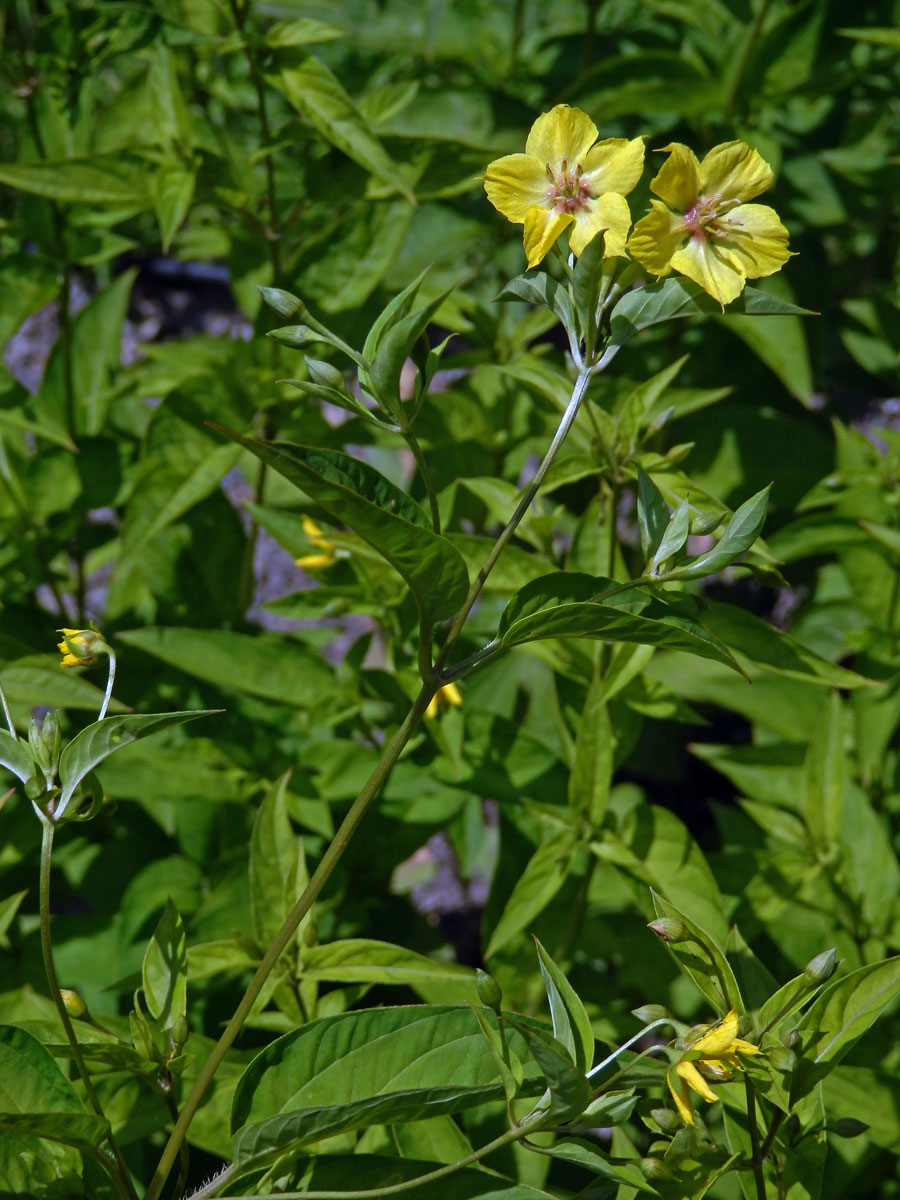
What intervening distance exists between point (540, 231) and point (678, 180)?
0.53 feet

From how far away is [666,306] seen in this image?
1.01 m

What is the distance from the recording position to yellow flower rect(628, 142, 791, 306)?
39.1 inches

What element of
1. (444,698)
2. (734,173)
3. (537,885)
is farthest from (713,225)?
(537,885)

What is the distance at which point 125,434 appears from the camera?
7.23 feet

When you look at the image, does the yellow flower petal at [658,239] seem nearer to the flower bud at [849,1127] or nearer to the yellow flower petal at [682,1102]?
the yellow flower petal at [682,1102]

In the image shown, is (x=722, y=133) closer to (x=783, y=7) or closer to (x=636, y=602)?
(x=783, y=7)

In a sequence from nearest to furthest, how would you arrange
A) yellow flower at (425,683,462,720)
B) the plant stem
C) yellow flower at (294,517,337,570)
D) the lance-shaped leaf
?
the lance-shaped leaf, the plant stem, yellow flower at (425,683,462,720), yellow flower at (294,517,337,570)

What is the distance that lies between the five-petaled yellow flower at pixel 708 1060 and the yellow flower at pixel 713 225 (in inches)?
27.4

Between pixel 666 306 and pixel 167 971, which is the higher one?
pixel 666 306

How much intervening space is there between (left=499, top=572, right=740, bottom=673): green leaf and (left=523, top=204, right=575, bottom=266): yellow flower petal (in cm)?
31

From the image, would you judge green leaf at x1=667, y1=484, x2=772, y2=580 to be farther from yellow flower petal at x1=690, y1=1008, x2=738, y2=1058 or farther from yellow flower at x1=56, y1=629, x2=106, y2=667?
yellow flower at x1=56, y1=629, x2=106, y2=667

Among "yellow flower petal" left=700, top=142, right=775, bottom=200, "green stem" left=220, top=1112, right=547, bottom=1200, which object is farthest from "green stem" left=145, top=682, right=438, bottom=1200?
"yellow flower petal" left=700, top=142, right=775, bottom=200

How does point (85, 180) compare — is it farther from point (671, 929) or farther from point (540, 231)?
point (671, 929)

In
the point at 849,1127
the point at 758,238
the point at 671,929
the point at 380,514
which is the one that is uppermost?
the point at 758,238
